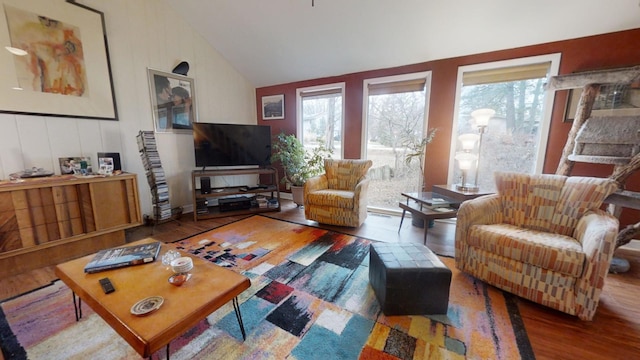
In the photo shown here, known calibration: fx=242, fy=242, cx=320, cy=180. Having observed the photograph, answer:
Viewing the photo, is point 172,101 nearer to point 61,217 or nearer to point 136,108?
point 136,108

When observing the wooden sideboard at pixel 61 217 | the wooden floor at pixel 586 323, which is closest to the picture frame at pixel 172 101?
the wooden sideboard at pixel 61 217

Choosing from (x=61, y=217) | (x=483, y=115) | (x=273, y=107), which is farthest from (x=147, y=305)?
(x=273, y=107)

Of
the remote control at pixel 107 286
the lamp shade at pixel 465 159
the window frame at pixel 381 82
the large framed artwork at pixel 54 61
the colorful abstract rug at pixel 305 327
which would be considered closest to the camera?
the remote control at pixel 107 286

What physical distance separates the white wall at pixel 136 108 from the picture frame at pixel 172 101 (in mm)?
79

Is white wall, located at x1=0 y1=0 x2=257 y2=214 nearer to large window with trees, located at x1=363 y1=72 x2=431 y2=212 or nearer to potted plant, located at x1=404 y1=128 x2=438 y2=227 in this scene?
large window with trees, located at x1=363 y1=72 x2=431 y2=212

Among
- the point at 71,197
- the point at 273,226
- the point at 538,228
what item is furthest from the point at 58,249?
the point at 538,228

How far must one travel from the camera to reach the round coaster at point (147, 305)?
39.7 inches

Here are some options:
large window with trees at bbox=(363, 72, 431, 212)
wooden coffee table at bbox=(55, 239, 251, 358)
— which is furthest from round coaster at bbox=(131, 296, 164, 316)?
large window with trees at bbox=(363, 72, 431, 212)

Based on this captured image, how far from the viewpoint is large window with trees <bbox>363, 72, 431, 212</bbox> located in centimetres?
330

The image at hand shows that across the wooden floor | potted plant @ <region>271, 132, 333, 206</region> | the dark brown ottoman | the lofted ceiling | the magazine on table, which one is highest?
the lofted ceiling

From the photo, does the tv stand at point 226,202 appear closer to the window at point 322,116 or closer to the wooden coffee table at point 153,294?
the window at point 322,116

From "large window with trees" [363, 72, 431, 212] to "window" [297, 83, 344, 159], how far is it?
50cm

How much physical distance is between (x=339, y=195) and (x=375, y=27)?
6.57 feet

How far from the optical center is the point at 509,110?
9.27 feet
